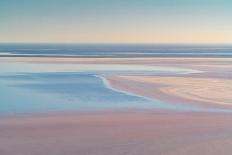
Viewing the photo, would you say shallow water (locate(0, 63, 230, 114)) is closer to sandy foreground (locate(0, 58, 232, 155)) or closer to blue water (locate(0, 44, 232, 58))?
sandy foreground (locate(0, 58, 232, 155))

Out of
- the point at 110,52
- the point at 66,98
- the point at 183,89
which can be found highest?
the point at 66,98

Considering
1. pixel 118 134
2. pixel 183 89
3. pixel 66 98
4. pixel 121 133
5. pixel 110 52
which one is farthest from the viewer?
pixel 110 52

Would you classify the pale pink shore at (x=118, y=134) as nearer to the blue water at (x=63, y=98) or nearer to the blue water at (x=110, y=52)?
the blue water at (x=63, y=98)

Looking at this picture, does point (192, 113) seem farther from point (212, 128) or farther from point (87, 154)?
point (87, 154)

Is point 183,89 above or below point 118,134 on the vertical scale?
below

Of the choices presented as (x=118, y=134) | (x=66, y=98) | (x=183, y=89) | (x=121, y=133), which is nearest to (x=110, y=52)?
(x=183, y=89)

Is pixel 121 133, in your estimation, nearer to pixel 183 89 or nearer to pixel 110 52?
pixel 183 89

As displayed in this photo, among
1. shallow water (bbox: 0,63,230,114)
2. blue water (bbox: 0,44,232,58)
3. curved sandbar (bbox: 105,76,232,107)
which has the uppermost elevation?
shallow water (bbox: 0,63,230,114)


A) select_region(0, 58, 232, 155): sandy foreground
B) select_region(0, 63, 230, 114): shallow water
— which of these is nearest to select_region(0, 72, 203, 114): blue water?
select_region(0, 63, 230, 114): shallow water

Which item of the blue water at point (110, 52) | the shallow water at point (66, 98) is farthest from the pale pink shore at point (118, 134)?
the blue water at point (110, 52)
